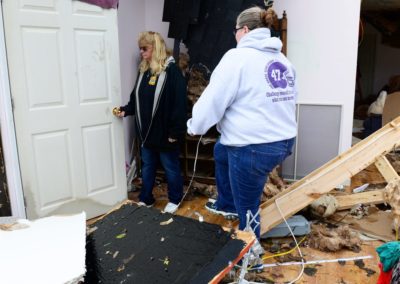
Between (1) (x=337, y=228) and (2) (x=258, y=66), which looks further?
(1) (x=337, y=228)

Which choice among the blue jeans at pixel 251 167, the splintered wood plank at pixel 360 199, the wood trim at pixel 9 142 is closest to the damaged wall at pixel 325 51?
the splintered wood plank at pixel 360 199

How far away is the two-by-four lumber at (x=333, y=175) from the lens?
2.37 metres

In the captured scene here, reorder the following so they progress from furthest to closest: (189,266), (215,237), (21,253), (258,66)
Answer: (258,66) → (215,237) → (189,266) → (21,253)

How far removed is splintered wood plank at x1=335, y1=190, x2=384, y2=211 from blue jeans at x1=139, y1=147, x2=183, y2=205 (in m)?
1.28

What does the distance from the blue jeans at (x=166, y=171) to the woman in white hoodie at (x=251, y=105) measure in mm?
963

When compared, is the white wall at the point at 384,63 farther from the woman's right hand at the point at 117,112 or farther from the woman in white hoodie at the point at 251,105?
the woman in white hoodie at the point at 251,105

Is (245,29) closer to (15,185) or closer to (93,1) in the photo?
(93,1)

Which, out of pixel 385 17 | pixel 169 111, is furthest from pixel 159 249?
pixel 385 17

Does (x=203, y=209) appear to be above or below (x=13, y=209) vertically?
below

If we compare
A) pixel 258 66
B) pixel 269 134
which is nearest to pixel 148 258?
pixel 269 134

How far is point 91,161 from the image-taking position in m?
2.89

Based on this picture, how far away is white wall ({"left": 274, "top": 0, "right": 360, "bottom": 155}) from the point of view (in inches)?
130

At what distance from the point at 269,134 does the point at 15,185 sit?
5.78 feet

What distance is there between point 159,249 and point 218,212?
1555mm
